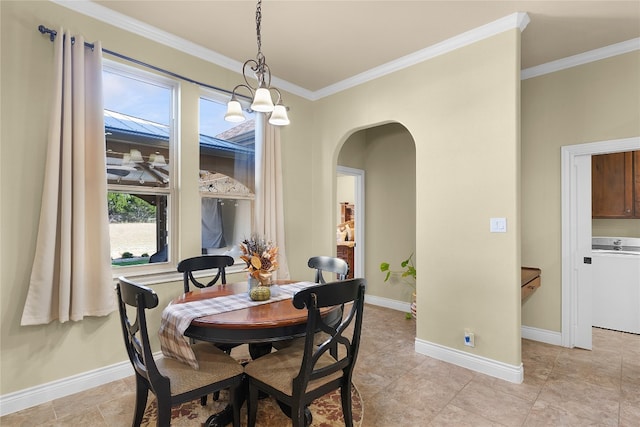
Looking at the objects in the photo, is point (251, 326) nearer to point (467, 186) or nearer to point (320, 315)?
point (320, 315)

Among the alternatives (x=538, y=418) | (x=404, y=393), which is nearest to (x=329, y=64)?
(x=404, y=393)

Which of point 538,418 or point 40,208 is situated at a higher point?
point 40,208

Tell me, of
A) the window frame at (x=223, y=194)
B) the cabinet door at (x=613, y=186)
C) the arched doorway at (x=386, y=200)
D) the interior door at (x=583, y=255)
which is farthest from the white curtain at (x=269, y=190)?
the cabinet door at (x=613, y=186)

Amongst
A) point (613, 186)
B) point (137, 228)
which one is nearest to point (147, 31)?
point (137, 228)

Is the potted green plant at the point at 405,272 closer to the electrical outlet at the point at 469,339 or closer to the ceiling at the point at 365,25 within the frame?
the electrical outlet at the point at 469,339

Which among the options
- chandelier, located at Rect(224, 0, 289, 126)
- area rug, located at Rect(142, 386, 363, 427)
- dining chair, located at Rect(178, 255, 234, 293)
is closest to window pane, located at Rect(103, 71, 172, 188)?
dining chair, located at Rect(178, 255, 234, 293)

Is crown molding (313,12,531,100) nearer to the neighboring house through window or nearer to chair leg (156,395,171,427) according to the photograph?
the neighboring house through window

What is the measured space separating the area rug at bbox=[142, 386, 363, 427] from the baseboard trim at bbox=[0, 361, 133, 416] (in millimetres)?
494

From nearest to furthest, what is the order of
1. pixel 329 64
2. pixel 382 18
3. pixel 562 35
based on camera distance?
1. pixel 382 18
2. pixel 562 35
3. pixel 329 64

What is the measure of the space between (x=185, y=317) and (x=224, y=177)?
78.6 inches

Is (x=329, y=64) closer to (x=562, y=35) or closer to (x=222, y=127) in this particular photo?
(x=222, y=127)

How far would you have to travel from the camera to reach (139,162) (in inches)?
114

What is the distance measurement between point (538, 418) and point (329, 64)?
3415 millimetres

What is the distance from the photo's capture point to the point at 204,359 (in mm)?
1952
